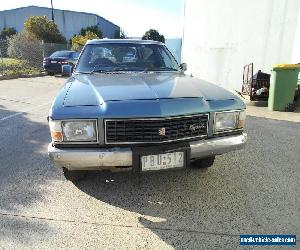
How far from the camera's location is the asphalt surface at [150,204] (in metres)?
2.70

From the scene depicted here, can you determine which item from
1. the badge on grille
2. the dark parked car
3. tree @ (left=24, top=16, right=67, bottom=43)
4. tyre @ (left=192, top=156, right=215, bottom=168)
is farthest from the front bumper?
tree @ (left=24, top=16, right=67, bottom=43)

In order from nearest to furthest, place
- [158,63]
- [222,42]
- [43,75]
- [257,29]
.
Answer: [158,63] < [257,29] < [222,42] < [43,75]

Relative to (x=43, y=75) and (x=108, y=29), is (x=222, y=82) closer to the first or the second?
(x=43, y=75)

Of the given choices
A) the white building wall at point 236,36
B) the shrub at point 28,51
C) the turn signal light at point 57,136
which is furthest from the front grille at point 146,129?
the shrub at point 28,51

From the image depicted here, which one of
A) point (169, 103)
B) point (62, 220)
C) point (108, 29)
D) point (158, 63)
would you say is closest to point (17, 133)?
point (158, 63)

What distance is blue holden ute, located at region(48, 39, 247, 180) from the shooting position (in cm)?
289

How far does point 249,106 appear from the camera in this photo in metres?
8.73

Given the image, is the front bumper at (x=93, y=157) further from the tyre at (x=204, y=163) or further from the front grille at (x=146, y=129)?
the tyre at (x=204, y=163)

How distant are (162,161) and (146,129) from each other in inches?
13.4

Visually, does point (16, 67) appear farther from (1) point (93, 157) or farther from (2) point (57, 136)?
(1) point (93, 157)

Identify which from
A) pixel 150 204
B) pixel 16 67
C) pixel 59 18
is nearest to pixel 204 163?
pixel 150 204

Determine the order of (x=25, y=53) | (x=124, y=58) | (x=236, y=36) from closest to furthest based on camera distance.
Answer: (x=124, y=58) < (x=236, y=36) < (x=25, y=53)

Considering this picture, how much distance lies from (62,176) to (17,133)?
7.68ft

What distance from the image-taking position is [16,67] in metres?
18.5
